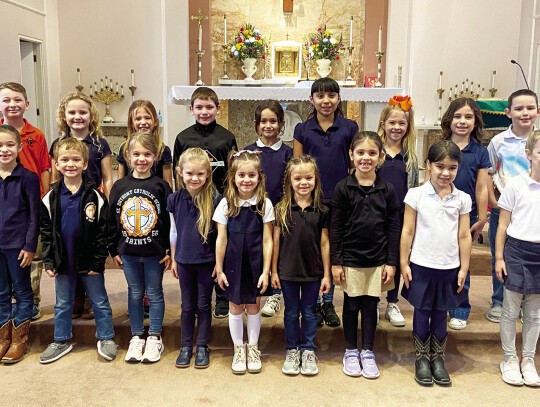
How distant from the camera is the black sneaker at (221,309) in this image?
3.35 meters

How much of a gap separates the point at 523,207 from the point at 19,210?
9.04 feet

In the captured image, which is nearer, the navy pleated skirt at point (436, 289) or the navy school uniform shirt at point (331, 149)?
the navy pleated skirt at point (436, 289)

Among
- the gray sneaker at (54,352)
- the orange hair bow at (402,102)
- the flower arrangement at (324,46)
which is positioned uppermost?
the flower arrangement at (324,46)

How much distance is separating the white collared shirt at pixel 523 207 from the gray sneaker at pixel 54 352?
2620 mm

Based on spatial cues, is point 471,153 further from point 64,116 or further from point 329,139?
point 64,116

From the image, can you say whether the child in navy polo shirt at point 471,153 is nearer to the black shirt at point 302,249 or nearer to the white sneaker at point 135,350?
the black shirt at point 302,249

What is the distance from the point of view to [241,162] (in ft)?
8.89

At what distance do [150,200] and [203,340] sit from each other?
85cm

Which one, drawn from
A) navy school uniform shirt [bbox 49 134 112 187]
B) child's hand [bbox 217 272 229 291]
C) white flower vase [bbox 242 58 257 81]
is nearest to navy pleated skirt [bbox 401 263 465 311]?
child's hand [bbox 217 272 229 291]

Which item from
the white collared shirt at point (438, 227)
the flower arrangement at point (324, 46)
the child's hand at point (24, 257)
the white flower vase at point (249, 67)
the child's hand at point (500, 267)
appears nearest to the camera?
the white collared shirt at point (438, 227)

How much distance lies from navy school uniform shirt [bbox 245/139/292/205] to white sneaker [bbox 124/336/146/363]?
3.81 ft

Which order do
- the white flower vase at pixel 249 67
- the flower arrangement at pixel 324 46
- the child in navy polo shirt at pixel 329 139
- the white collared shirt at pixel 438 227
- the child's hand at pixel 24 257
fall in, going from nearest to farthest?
the white collared shirt at pixel 438 227 < the child's hand at pixel 24 257 < the child in navy polo shirt at pixel 329 139 < the flower arrangement at pixel 324 46 < the white flower vase at pixel 249 67

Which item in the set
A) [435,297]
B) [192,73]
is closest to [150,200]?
[435,297]

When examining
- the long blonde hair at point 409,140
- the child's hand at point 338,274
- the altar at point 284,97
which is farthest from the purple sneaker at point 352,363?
the altar at point 284,97
